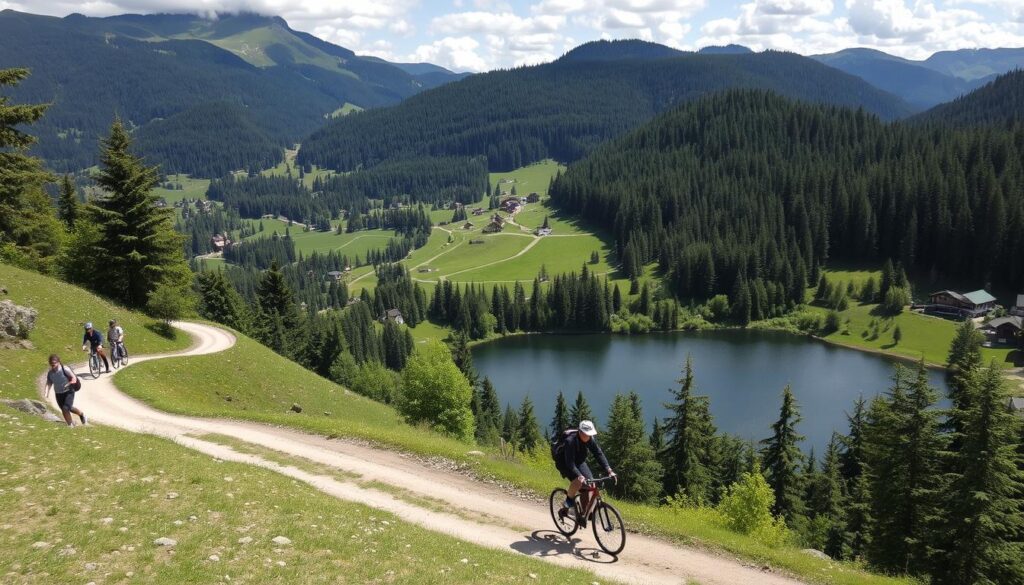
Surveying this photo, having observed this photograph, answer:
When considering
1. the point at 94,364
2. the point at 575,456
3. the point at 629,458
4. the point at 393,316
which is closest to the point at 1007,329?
the point at 629,458

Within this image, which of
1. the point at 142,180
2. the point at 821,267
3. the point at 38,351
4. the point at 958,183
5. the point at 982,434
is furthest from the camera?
the point at 821,267

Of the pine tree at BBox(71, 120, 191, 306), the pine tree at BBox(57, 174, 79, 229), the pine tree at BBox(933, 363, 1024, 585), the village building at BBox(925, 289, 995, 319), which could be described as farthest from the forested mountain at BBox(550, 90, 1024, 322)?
the pine tree at BBox(57, 174, 79, 229)

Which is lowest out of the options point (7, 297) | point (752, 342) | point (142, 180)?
point (752, 342)

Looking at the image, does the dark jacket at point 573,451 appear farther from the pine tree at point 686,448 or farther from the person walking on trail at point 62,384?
the pine tree at point 686,448

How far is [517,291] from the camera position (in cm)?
16312

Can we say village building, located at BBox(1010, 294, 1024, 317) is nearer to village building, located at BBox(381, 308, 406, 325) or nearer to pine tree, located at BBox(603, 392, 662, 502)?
pine tree, located at BBox(603, 392, 662, 502)

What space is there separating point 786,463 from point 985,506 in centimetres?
2672

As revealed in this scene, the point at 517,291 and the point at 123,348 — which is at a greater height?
the point at 123,348

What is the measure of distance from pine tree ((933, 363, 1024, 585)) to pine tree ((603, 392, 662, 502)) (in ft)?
78.6

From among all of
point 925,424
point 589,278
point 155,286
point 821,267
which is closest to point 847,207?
point 821,267

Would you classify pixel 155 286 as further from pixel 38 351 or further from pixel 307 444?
pixel 307 444

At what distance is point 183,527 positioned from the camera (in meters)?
13.6

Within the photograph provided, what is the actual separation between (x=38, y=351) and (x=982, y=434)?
43689 millimetres

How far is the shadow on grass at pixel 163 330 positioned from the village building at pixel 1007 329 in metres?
137
